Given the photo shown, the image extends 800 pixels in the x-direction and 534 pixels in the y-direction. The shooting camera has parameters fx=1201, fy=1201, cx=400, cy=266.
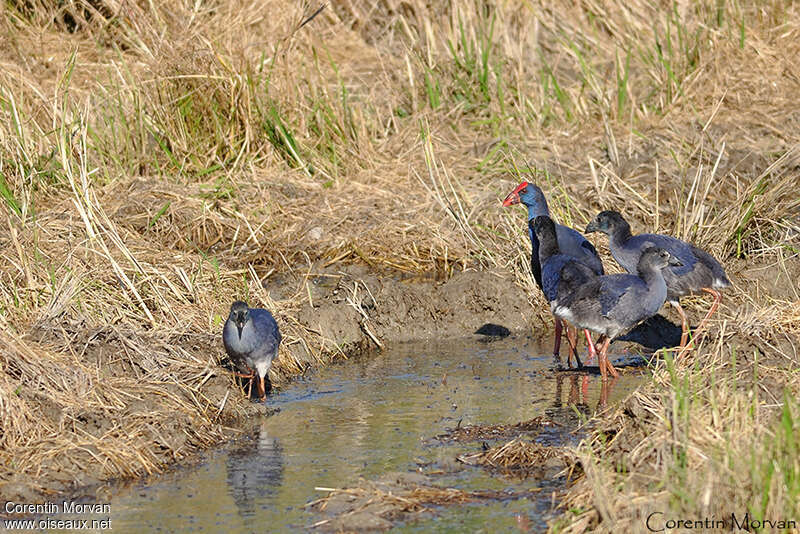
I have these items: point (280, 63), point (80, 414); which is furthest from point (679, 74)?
point (80, 414)

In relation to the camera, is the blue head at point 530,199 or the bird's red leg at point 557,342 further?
the blue head at point 530,199

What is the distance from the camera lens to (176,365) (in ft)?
24.0

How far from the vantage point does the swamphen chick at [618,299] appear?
26.4ft

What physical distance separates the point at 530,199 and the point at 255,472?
4.01m

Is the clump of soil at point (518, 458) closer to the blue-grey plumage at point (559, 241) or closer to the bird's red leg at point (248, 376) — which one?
the bird's red leg at point (248, 376)

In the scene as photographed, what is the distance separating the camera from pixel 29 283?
791cm

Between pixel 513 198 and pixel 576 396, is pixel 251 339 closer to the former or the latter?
pixel 576 396

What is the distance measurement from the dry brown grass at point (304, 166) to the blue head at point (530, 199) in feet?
1.01

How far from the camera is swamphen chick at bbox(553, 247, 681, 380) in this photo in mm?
8039

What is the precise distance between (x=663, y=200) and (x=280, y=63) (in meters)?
3.96

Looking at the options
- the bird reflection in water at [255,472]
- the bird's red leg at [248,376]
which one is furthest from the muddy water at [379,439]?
the bird's red leg at [248,376]

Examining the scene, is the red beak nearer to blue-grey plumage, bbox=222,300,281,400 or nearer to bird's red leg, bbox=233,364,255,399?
blue-grey plumage, bbox=222,300,281,400

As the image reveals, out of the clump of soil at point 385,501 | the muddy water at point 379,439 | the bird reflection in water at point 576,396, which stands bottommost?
the bird reflection in water at point 576,396

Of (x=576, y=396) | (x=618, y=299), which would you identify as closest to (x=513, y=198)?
(x=618, y=299)
